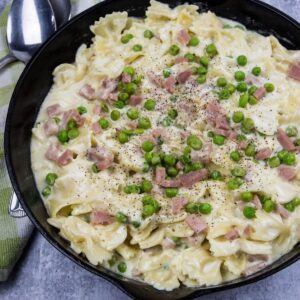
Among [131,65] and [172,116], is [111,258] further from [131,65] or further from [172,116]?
[131,65]

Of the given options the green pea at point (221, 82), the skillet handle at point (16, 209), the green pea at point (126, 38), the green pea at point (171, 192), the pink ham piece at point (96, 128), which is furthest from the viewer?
the skillet handle at point (16, 209)

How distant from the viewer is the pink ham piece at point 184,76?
19.7 feet

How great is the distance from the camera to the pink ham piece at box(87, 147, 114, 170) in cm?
561

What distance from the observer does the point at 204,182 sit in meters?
5.57

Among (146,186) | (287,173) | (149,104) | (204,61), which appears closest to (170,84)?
(149,104)

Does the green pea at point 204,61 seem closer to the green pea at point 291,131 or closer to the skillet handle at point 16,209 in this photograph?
the green pea at point 291,131

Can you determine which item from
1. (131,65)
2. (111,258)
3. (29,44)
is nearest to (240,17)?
(131,65)

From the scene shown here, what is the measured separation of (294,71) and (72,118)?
2.49 m

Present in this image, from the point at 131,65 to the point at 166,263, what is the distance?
2.26 metres

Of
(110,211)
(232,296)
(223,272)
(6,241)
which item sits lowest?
(232,296)

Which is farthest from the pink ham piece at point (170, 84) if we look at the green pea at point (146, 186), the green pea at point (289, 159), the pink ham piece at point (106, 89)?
the green pea at point (289, 159)

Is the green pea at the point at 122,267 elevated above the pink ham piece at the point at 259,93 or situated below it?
below

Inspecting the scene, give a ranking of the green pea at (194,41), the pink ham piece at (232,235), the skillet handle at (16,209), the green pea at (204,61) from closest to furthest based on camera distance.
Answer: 1. the pink ham piece at (232,235)
2. the green pea at (204,61)
3. the green pea at (194,41)
4. the skillet handle at (16,209)

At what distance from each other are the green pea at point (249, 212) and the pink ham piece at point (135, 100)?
5.45 ft
